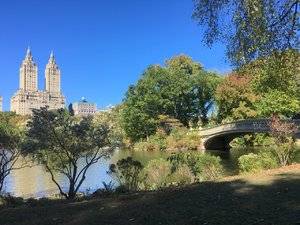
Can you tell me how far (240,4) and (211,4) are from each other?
0.89m

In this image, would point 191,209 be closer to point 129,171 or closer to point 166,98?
point 129,171

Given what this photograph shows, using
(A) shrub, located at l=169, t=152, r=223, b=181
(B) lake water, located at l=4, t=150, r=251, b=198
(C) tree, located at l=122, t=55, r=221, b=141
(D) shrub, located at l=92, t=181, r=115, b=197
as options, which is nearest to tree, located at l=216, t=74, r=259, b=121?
(C) tree, located at l=122, t=55, r=221, b=141

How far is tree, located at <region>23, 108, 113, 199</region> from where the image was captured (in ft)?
57.4

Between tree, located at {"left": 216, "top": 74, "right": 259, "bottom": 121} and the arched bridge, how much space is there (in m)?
3.15

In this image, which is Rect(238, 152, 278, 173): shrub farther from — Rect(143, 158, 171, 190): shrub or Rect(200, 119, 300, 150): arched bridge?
Rect(200, 119, 300, 150): arched bridge

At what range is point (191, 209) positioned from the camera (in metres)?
9.60

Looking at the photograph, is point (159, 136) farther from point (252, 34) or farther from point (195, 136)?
point (252, 34)

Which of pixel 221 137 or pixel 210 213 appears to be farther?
pixel 221 137

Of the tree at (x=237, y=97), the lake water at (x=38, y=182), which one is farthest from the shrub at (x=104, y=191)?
the tree at (x=237, y=97)

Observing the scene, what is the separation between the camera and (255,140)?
6488 cm

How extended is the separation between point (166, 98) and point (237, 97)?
40.1 ft

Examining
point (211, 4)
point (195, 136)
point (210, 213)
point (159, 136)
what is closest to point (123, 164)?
point (211, 4)

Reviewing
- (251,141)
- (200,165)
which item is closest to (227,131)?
(251,141)

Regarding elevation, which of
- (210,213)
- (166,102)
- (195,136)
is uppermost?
(166,102)
